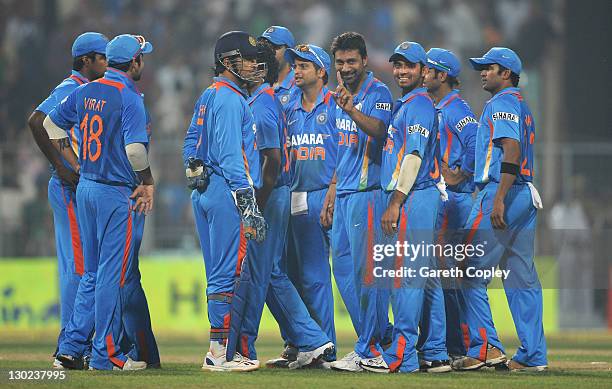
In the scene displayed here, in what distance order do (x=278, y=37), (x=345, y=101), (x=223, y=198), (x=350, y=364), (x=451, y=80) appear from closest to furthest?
(x=223, y=198) → (x=345, y=101) → (x=350, y=364) → (x=451, y=80) → (x=278, y=37)

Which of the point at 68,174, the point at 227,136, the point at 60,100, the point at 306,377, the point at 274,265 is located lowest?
the point at 306,377

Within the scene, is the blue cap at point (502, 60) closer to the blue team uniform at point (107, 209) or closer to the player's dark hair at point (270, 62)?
the player's dark hair at point (270, 62)

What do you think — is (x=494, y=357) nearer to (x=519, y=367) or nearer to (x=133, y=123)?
(x=519, y=367)

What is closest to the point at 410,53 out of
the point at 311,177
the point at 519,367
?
the point at 311,177

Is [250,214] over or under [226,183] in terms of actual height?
under

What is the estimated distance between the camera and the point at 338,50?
9.60 metres

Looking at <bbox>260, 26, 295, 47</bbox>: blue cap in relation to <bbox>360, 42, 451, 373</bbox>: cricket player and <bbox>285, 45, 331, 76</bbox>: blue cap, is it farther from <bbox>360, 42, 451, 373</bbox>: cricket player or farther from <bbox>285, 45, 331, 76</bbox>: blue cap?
<bbox>360, 42, 451, 373</bbox>: cricket player

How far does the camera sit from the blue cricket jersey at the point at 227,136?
8664 mm

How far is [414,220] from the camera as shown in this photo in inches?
358

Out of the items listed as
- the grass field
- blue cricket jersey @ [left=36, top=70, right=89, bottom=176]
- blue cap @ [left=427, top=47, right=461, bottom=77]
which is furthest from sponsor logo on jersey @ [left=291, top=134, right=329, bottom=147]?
the grass field

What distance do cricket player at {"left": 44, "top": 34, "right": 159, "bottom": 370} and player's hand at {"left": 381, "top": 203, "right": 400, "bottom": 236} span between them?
184cm

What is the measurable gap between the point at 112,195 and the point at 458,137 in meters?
3.07

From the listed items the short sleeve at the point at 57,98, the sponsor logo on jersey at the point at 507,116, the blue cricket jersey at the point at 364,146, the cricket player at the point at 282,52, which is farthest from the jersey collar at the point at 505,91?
the short sleeve at the point at 57,98

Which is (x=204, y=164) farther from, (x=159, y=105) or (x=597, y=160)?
(x=159, y=105)
